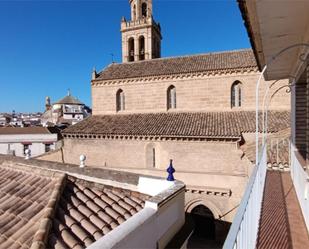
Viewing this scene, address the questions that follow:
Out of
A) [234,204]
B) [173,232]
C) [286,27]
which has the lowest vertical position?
[234,204]

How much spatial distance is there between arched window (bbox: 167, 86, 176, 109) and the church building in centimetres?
8

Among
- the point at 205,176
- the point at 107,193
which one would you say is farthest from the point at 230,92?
the point at 107,193

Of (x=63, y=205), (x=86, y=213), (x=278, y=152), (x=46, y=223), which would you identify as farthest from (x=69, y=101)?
(x=46, y=223)

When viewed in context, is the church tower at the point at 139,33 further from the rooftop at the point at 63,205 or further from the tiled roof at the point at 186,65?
the rooftop at the point at 63,205

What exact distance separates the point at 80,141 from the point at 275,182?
15.7 metres

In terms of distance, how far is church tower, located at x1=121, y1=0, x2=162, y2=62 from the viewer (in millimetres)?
30344

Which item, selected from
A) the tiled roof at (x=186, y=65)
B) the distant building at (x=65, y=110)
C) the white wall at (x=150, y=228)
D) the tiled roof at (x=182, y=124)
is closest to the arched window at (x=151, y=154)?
the tiled roof at (x=182, y=124)

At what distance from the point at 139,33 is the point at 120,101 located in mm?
12473

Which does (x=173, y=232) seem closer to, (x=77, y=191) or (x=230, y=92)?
(x=77, y=191)

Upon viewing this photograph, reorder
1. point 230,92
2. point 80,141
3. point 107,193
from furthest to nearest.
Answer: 1. point 80,141
2. point 230,92
3. point 107,193

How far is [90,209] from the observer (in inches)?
194

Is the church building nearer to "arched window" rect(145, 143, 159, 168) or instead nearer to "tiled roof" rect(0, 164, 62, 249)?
"arched window" rect(145, 143, 159, 168)

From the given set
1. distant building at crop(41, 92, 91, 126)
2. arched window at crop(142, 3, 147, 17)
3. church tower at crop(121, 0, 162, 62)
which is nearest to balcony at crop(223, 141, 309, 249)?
church tower at crop(121, 0, 162, 62)

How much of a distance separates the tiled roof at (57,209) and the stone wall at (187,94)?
14224 mm
